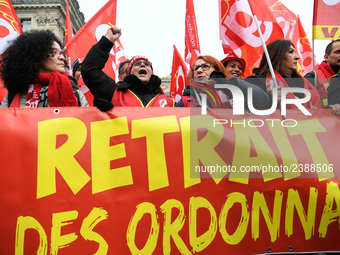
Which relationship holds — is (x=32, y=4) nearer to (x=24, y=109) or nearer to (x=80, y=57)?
(x=80, y=57)

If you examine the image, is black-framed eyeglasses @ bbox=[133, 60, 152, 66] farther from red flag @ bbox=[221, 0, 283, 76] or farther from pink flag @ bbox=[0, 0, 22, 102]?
pink flag @ bbox=[0, 0, 22, 102]

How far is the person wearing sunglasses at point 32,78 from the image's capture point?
7.97ft

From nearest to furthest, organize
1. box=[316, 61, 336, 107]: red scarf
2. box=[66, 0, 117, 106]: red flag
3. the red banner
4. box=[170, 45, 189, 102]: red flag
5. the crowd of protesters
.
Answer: the red banner → the crowd of protesters → box=[316, 61, 336, 107]: red scarf → box=[66, 0, 117, 106]: red flag → box=[170, 45, 189, 102]: red flag

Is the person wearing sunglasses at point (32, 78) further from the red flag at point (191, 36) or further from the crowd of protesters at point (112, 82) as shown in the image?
the red flag at point (191, 36)

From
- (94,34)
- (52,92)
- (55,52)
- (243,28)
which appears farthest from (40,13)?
(52,92)

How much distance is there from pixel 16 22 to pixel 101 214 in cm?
333

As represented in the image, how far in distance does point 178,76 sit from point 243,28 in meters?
2.35

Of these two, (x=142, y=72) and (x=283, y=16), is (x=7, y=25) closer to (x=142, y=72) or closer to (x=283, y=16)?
(x=142, y=72)

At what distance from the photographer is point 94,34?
200 inches

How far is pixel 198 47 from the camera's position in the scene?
5.63 meters

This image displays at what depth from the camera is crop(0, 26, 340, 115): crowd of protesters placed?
2418 mm

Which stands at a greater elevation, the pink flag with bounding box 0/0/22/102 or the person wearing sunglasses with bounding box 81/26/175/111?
the pink flag with bounding box 0/0/22/102

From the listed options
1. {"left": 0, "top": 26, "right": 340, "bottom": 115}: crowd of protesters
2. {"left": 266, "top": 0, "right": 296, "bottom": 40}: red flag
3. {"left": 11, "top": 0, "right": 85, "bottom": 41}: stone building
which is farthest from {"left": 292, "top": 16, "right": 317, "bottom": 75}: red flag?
{"left": 11, "top": 0, "right": 85, "bottom": 41}: stone building

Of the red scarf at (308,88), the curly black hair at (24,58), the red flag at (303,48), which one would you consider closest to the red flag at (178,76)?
the red flag at (303,48)
